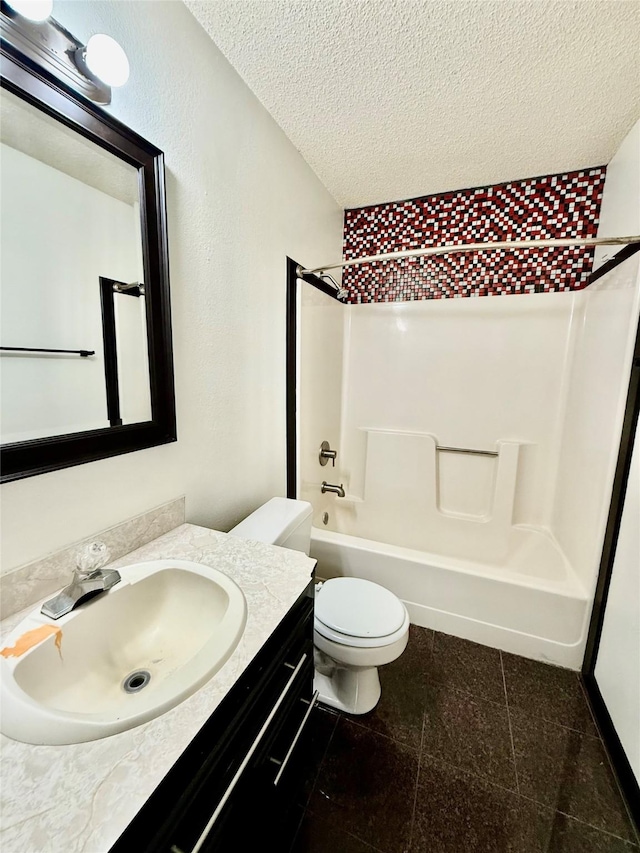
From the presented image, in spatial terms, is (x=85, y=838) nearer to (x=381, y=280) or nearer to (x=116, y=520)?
(x=116, y=520)

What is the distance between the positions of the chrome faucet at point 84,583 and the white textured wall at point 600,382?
1.86m

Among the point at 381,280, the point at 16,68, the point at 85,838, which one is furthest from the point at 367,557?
the point at 16,68

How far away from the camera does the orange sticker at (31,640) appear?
24.6 inches

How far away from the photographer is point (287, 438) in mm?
1850

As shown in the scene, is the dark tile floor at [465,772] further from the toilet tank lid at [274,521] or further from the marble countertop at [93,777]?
the marble countertop at [93,777]

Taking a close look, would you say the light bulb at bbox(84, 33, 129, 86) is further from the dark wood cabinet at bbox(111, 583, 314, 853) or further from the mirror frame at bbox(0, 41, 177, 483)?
the dark wood cabinet at bbox(111, 583, 314, 853)

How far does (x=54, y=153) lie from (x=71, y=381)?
53 centimetres

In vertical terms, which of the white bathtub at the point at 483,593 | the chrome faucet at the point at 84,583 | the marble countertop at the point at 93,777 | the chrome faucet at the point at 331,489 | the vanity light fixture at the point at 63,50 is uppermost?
the vanity light fixture at the point at 63,50

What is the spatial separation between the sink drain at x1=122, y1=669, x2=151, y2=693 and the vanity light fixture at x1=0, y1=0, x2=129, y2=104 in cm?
134

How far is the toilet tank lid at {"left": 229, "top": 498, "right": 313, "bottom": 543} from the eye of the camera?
1263 mm

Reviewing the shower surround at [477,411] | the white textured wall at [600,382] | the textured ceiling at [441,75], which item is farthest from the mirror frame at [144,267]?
the white textured wall at [600,382]

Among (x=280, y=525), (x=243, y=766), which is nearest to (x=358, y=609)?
(x=280, y=525)

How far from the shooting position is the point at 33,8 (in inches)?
26.9

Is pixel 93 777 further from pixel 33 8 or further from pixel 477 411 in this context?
pixel 477 411
